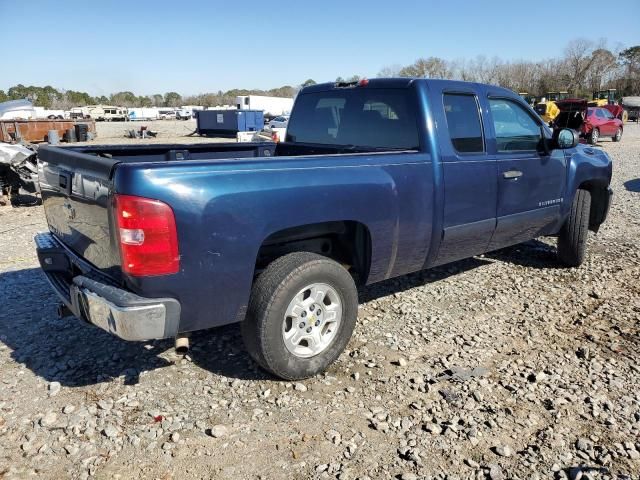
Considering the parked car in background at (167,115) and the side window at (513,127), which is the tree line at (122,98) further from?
the side window at (513,127)

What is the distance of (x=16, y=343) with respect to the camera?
3.84 metres

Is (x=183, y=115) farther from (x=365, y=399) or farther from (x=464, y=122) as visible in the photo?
(x=365, y=399)

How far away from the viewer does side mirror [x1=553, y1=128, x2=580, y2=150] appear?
479 centimetres

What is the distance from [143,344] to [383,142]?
243 centimetres

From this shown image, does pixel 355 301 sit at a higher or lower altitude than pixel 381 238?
lower

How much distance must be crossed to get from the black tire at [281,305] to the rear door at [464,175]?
1.15 meters

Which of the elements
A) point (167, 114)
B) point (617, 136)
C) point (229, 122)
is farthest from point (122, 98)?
point (617, 136)

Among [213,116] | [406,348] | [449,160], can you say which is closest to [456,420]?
[406,348]

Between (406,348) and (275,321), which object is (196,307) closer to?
(275,321)

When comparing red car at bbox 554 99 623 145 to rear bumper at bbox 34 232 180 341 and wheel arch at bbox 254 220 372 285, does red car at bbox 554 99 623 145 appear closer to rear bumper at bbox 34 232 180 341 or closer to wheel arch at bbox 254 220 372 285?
wheel arch at bbox 254 220 372 285

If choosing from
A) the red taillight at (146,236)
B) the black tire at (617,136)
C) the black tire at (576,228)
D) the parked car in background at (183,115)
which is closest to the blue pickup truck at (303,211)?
the red taillight at (146,236)

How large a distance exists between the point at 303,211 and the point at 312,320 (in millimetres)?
736

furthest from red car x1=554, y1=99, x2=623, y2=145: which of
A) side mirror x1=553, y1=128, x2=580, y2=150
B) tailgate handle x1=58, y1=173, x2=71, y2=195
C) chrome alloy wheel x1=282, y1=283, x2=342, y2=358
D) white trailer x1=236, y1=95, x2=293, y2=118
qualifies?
white trailer x1=236, y1=95, x2=293, y2=118

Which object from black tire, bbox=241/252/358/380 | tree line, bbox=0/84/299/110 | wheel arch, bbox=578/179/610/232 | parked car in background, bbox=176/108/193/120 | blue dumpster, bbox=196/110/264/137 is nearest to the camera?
black tire, bbox=241/252/358/380
